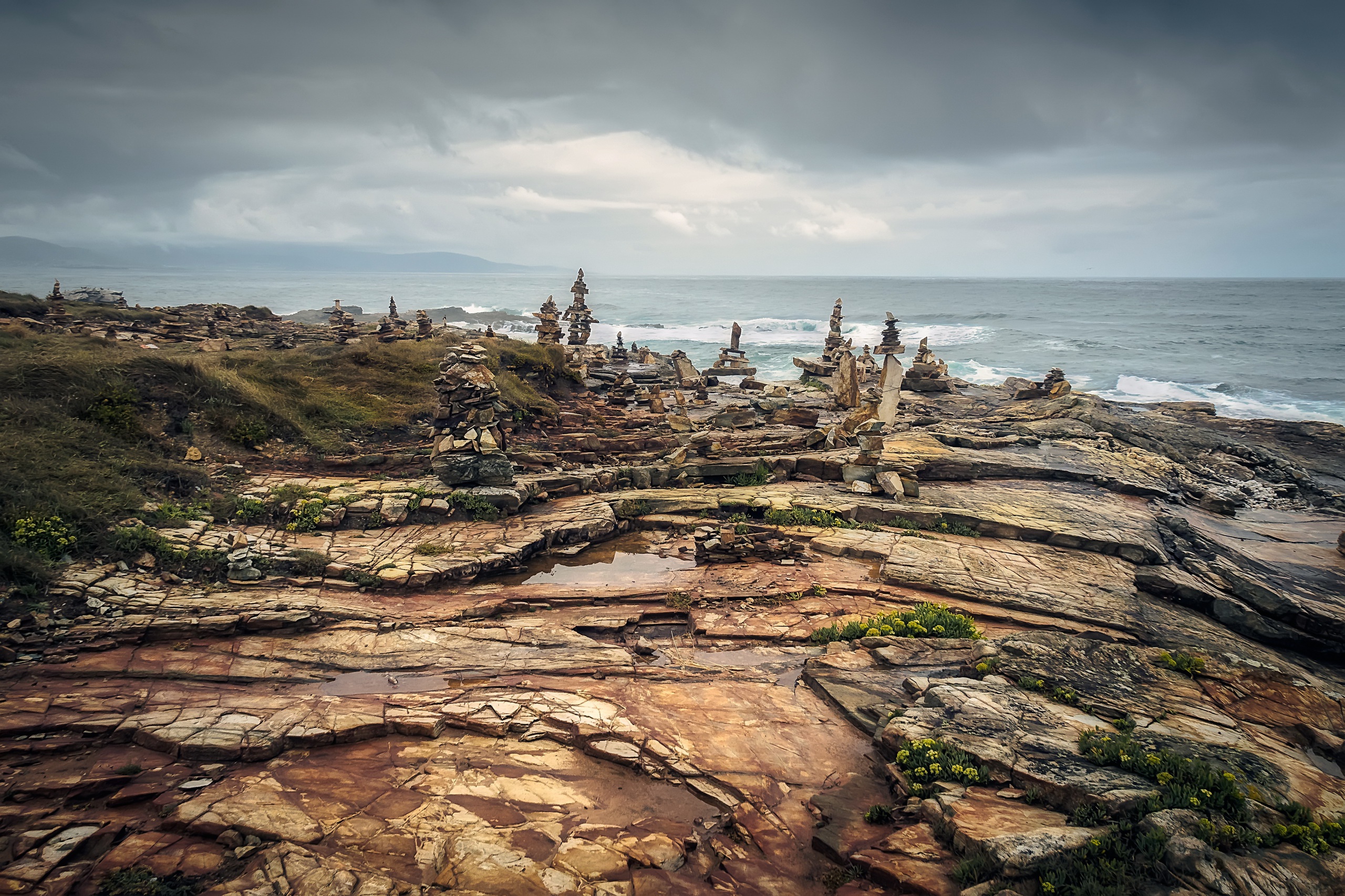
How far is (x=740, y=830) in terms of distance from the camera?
6.94 metres

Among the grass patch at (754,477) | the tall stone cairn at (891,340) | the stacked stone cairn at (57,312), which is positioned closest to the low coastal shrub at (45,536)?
the grass patch at (754,477)

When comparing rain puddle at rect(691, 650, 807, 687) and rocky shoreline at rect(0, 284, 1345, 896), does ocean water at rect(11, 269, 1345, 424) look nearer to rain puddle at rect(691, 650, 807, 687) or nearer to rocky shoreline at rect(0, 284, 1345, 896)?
rocky shoreline at rect(0, 284, 1345, 896)

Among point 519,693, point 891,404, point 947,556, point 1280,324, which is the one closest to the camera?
point 519,693

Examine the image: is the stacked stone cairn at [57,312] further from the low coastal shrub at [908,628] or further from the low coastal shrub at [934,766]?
the low coastal shrub at [934,766]

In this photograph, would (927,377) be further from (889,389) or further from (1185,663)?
(1185,663)

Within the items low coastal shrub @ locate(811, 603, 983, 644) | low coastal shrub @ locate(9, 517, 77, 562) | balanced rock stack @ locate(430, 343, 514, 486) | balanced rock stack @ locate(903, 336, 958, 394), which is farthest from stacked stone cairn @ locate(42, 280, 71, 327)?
balanced rock stack @ locate(903, 336, 958, 394)

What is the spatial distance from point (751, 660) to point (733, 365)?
34650mm

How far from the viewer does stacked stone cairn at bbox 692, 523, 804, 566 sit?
46.9 feet

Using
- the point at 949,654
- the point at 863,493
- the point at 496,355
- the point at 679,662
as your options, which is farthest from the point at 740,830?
the point at 496,355

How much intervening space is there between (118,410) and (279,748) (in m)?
11.5

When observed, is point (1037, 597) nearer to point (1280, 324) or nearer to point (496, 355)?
point (496, 355)

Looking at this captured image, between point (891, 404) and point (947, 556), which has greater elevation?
point (891, 404)

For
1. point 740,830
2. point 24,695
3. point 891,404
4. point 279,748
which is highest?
point 891,404

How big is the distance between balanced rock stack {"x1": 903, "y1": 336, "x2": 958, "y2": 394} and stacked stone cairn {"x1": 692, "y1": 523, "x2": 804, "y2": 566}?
79.0 ft
